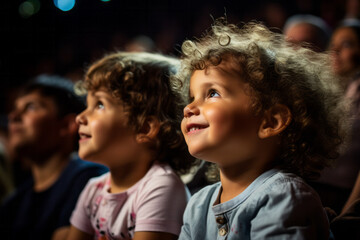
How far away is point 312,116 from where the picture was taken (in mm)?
952

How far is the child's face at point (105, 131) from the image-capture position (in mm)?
1222

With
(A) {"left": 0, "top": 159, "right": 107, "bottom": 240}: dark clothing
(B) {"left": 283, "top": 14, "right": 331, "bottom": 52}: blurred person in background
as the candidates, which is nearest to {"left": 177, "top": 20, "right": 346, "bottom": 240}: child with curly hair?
(A) {"left": 0, "top": 159, "right": 107, "bottom": 240}: dark clothing

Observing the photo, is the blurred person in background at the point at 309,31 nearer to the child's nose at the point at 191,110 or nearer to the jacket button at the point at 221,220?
the child's nose at the point at 191,110

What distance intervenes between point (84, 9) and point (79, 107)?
2.33 metres

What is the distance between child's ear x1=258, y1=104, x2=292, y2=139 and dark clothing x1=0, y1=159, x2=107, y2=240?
985 mm

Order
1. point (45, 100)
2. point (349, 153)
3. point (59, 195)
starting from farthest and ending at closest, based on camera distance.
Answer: point (45, 100), point (59, 195), point (349, 153)

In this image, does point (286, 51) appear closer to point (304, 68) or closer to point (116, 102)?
point (304, 68)

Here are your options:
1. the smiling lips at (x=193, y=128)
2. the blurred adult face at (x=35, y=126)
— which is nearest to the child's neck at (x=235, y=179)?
the smiling lips at (x=193, y=128)

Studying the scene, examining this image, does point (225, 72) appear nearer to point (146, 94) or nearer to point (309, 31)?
point (146, 94)

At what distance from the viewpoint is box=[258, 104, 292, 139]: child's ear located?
3.03 ft

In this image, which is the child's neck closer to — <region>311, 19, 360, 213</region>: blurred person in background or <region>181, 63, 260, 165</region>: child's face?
<region>181, 63, 260, 165</region>: child's face

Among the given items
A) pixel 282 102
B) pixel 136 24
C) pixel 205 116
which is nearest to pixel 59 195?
pixel 205 116

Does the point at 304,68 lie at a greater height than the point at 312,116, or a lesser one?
greater

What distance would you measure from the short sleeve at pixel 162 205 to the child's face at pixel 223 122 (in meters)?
0.26
